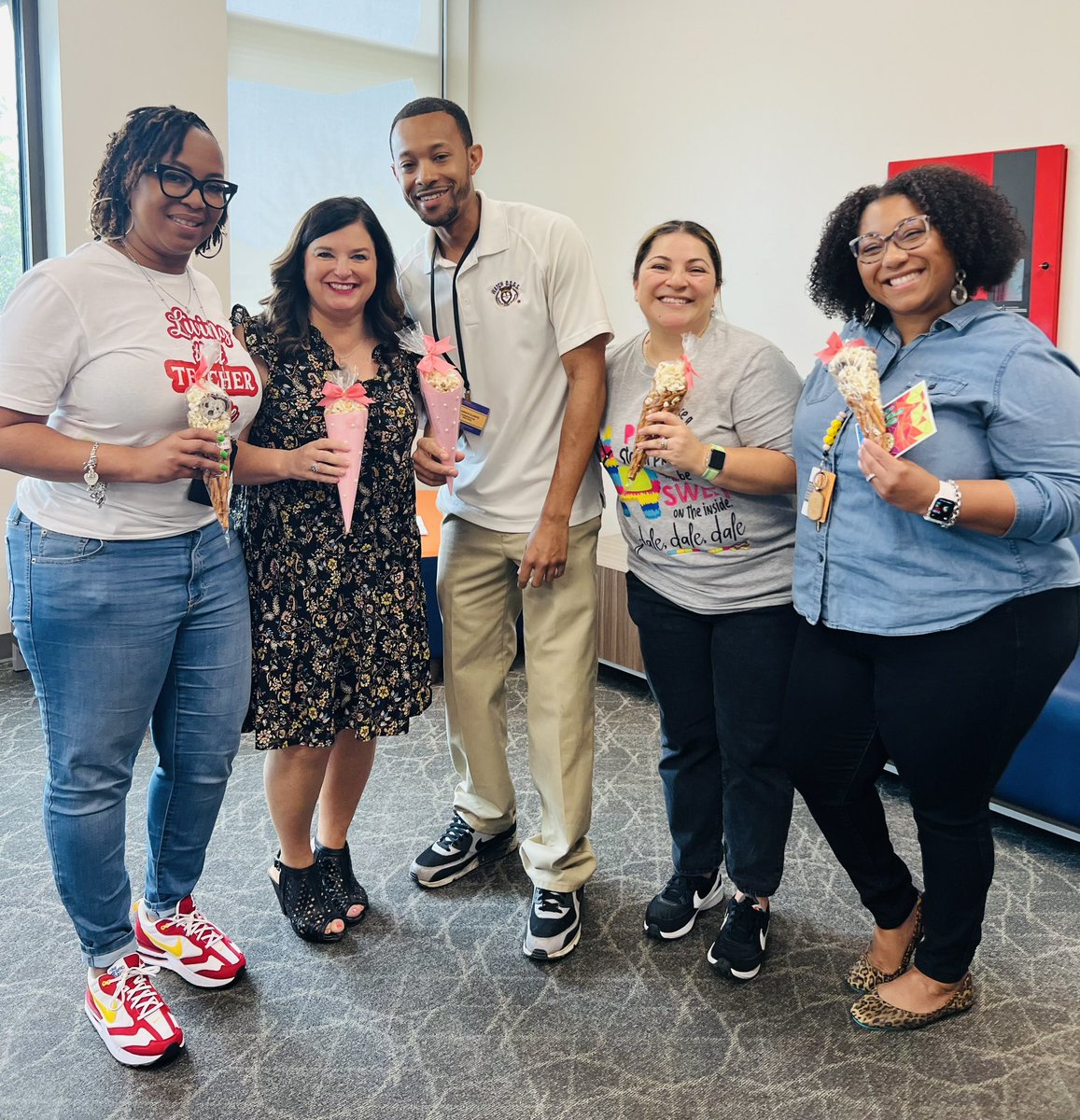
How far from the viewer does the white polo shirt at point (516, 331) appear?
88.7 inches

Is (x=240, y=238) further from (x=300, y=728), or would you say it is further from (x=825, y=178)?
(x=300, y=728)

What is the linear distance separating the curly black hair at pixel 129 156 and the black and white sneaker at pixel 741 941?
185 centimetres

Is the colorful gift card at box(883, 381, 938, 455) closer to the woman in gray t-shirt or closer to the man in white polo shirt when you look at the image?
the woman in gray t-shirt

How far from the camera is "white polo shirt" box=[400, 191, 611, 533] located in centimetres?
225

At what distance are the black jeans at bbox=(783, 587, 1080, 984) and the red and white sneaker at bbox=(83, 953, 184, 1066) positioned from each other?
1296 millimetres

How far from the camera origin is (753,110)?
4.08 m

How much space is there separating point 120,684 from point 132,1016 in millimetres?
652

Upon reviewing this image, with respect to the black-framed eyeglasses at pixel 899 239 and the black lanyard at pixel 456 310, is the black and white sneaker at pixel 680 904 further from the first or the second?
the black-framed eyeglasses at pixel 899 239

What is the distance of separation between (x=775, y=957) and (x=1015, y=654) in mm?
960

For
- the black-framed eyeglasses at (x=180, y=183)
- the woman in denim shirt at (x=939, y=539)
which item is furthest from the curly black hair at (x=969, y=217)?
the black-framed eyeglasses at (x=180, y=183)

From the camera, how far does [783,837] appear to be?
86.8 inches

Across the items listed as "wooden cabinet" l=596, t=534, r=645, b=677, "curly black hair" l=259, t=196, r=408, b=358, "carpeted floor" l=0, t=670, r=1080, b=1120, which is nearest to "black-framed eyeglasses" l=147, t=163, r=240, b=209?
"curly black hair" l=259, t=196, r=408, b=358

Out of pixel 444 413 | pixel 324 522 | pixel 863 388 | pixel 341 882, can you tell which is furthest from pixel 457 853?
pixel 863 388

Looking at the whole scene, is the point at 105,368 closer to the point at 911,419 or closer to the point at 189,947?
the point at 189,947
